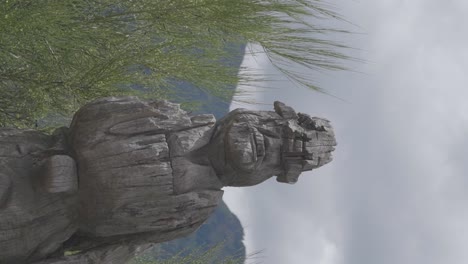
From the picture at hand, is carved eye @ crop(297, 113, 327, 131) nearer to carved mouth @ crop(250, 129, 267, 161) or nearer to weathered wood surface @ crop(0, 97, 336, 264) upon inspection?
weathered wood surface @ crop(0, 97, 336, 264)

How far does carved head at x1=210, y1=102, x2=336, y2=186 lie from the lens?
3076 millimetres

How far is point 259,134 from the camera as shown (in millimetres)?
3133

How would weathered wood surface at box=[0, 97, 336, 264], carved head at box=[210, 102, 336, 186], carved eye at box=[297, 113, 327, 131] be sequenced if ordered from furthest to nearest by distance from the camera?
carved eye at box=[297, 113, 327, 131] < carved head at box=[210, 102, 336, 186] < weathered wood surface at box=[0, 97, 336, 264]

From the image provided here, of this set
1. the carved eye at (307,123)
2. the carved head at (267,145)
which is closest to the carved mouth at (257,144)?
the carved head at (267,145)

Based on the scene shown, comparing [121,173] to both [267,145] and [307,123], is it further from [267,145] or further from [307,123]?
[307,123]

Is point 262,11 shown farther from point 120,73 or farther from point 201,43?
point 120,73

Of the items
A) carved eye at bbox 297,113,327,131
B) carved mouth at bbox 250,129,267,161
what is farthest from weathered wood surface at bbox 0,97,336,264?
carved eye at bbox 297,113,327,131

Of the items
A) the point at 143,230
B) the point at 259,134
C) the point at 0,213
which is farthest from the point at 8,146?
the point at 259,134

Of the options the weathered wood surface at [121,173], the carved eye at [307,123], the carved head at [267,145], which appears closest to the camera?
the weathered wood surface at [121,173]

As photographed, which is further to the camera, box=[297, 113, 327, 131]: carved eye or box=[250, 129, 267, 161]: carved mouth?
box=[297, 113, 327, 131]: carved eye

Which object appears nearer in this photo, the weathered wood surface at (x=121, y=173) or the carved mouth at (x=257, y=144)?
the weathered wood surface at (x=121, y=173)

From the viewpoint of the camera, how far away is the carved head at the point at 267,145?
10.1 ft

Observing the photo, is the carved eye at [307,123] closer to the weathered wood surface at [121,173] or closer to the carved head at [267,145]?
the carved head at [267,145]

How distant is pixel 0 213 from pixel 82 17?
5.57 feet
